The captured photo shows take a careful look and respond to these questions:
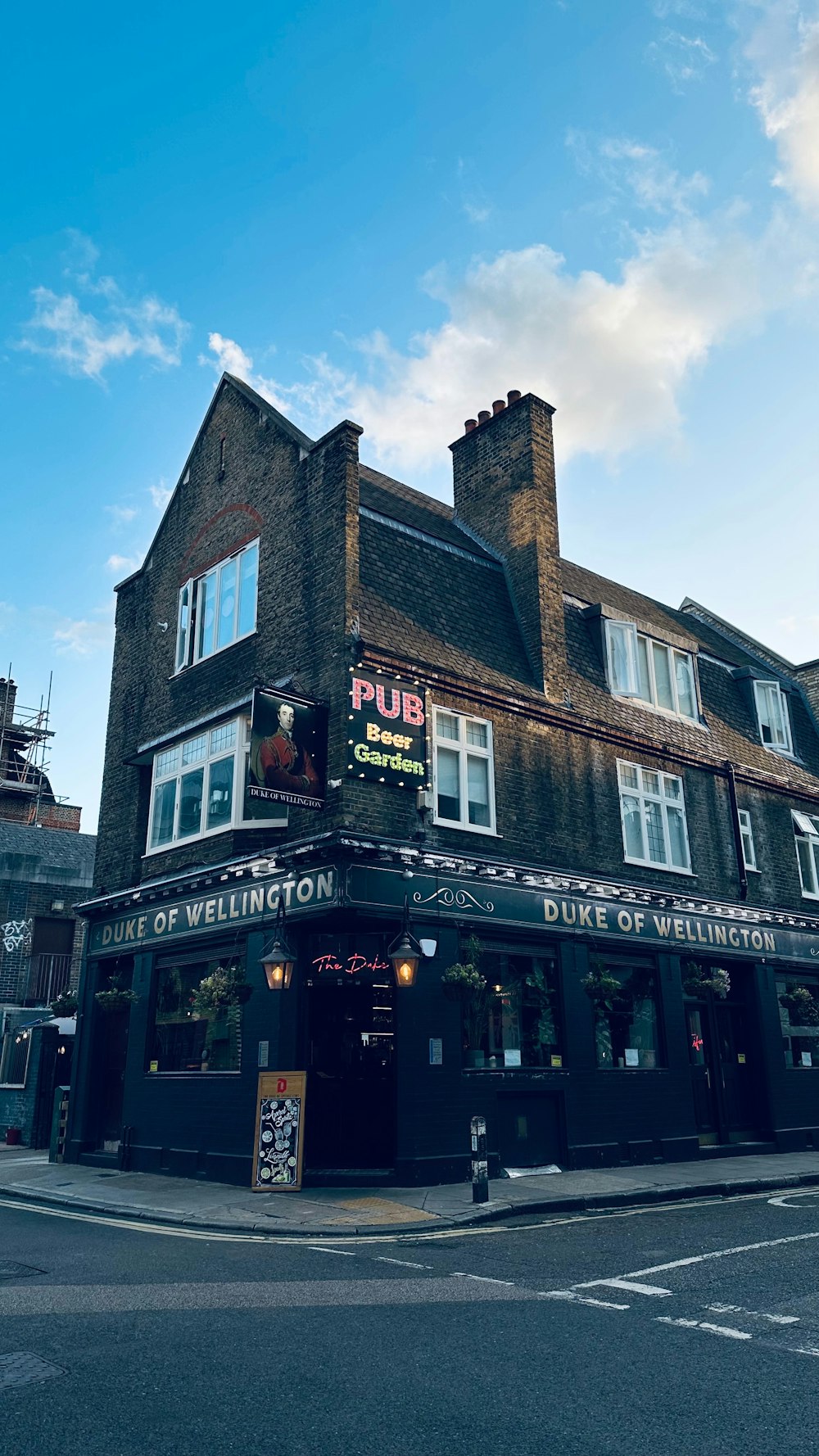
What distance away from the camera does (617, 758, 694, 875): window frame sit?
19734 mm

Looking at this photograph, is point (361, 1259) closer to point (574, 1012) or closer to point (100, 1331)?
point (100, 1331)

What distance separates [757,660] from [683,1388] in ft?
79.7

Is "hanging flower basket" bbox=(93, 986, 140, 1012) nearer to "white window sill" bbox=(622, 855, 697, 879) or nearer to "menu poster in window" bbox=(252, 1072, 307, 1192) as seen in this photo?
"menu poster in window" bbox=(252, 1072, 307, 1192)

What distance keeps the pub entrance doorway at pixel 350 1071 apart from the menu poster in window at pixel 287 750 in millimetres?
2643

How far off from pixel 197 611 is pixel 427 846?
7.64m

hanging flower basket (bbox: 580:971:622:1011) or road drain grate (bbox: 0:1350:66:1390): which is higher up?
hanging flower basket (bbox: 580:971:622:1011)

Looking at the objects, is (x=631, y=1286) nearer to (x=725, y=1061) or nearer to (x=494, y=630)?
(x=494, y=630)

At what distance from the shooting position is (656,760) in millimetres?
20828

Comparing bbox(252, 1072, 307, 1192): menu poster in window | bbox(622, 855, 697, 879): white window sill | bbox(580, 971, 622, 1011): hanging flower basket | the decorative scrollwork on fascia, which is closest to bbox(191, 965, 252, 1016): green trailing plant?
bbox(252, 1072, 307, 1192): menu poster in window

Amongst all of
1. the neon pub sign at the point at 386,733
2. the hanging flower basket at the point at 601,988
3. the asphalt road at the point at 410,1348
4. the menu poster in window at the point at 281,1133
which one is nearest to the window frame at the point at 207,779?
the neon pub sign at the point at 386,733

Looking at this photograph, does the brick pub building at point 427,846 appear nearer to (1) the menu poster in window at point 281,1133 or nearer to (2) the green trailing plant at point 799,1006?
(2) the green trailing plant at point 799,1006

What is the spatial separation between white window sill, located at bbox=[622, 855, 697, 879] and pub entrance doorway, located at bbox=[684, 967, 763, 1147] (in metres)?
2.05

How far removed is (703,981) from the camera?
19.8 metres

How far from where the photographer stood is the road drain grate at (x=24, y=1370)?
565cm
